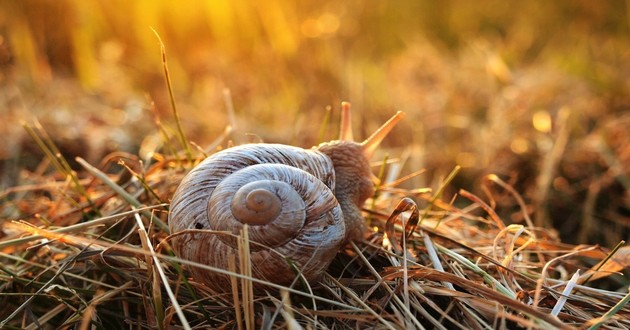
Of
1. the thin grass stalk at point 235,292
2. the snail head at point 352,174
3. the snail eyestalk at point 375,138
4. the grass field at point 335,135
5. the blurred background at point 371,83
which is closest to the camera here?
the thin grass stalk at point 235,292

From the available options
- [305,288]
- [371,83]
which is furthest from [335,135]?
[371,83]

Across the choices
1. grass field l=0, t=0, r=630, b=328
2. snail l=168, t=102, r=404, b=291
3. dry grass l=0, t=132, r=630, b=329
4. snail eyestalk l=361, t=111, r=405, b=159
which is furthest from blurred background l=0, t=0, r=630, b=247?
snail l=168, t=102, r=404, b=291

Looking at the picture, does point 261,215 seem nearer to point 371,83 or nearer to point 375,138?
point 375,138

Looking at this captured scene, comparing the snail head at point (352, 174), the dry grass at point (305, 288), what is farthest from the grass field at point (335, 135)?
the snail head at point (352, 174)

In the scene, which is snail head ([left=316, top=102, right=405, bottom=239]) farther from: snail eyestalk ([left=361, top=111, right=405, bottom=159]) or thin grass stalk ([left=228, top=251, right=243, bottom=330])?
thin grass stalk ([left=228, top=251, right=243, bottom=330])

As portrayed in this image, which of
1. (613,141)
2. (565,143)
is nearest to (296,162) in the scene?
(565,143)

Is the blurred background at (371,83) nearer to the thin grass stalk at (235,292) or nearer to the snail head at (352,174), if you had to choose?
the snail head at (352,174)
